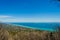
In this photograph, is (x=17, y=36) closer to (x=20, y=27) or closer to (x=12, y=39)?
(x=12, y=39)

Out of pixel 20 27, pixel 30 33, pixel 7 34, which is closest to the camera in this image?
pixel 7 34

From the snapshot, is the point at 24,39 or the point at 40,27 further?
the point at 40,27

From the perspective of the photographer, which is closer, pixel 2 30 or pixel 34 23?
pixel 2 30

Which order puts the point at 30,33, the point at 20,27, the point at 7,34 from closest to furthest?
the point at 7,34
the point at 30,33
the point at 20,27

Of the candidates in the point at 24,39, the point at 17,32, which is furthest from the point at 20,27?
the point at 24,39

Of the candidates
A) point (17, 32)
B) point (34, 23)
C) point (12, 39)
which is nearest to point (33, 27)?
point (34, 23)

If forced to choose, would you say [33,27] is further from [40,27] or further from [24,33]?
[24,33]
